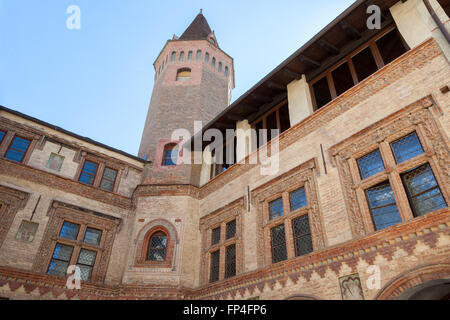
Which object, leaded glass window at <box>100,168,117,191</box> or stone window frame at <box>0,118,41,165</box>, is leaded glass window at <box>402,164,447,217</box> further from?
stone window frame at <box>0,118,41,165</box>

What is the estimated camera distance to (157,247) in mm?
12531

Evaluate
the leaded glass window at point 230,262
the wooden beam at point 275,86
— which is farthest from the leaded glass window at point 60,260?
the wooden beam at point 275,86

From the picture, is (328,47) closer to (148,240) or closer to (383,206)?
(383,206)

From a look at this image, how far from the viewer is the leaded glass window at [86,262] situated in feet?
38.1

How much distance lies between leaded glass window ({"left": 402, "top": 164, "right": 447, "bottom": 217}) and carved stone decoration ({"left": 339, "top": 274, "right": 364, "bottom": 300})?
1.88m

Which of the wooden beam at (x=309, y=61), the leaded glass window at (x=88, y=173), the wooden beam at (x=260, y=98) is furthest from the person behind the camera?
the leaded glass window at (x=88, y=173)

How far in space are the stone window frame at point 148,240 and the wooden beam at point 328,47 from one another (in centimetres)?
857

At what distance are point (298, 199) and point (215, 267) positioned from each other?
4140 mm

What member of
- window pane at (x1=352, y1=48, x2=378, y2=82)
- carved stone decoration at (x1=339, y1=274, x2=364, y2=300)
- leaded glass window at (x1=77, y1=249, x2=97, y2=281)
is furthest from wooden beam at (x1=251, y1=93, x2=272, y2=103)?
leaded glass window at (x1=77, y1=249, x2=97, y2=281)

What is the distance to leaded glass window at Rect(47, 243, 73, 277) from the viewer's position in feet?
36.4

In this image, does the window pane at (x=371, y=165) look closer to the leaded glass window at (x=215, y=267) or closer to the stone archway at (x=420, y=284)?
the stone archway at (x=420, y=284)

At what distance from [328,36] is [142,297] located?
1078 centimetres

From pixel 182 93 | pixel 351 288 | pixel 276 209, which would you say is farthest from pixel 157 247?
pixel 182 93

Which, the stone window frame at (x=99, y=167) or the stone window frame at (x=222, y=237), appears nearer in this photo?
the stone window frame at (x=222, y=237)
